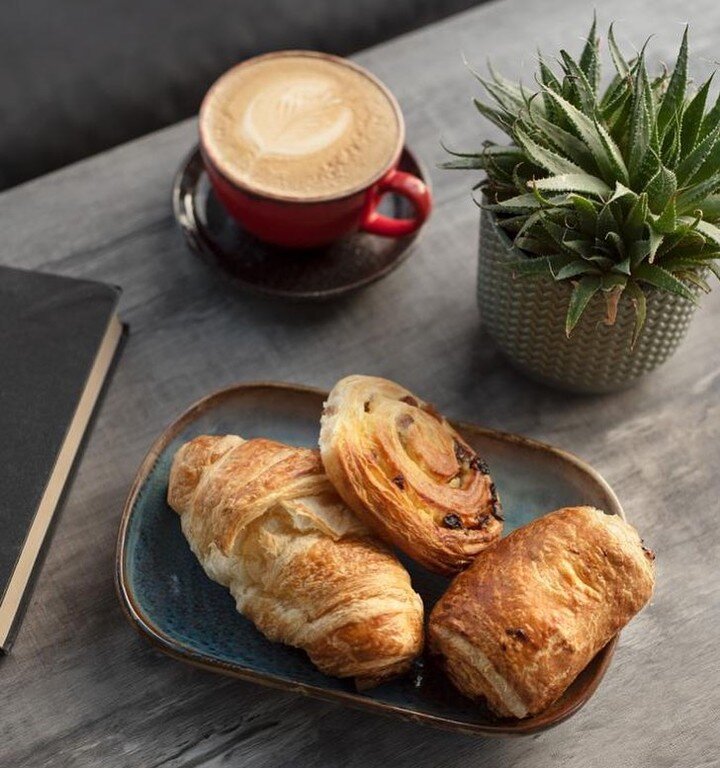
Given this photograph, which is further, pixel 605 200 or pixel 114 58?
pixel 114 58

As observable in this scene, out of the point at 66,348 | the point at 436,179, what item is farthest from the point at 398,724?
the point at 436,179

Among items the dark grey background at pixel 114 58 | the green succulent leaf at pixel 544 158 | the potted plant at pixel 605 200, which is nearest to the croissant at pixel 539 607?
the potted plant at pixel 605 200

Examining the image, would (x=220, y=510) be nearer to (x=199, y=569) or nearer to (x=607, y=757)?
(x=199, y=569)

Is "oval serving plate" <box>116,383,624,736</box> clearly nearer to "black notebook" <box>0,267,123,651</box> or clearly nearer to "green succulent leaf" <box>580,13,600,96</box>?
"black notebook" <box>0,267,123,651</box>

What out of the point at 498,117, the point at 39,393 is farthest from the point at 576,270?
the point at 39,393

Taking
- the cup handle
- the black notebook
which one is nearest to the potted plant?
the cup handle

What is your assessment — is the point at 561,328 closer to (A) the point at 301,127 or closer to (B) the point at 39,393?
(A) the point at 301,127
